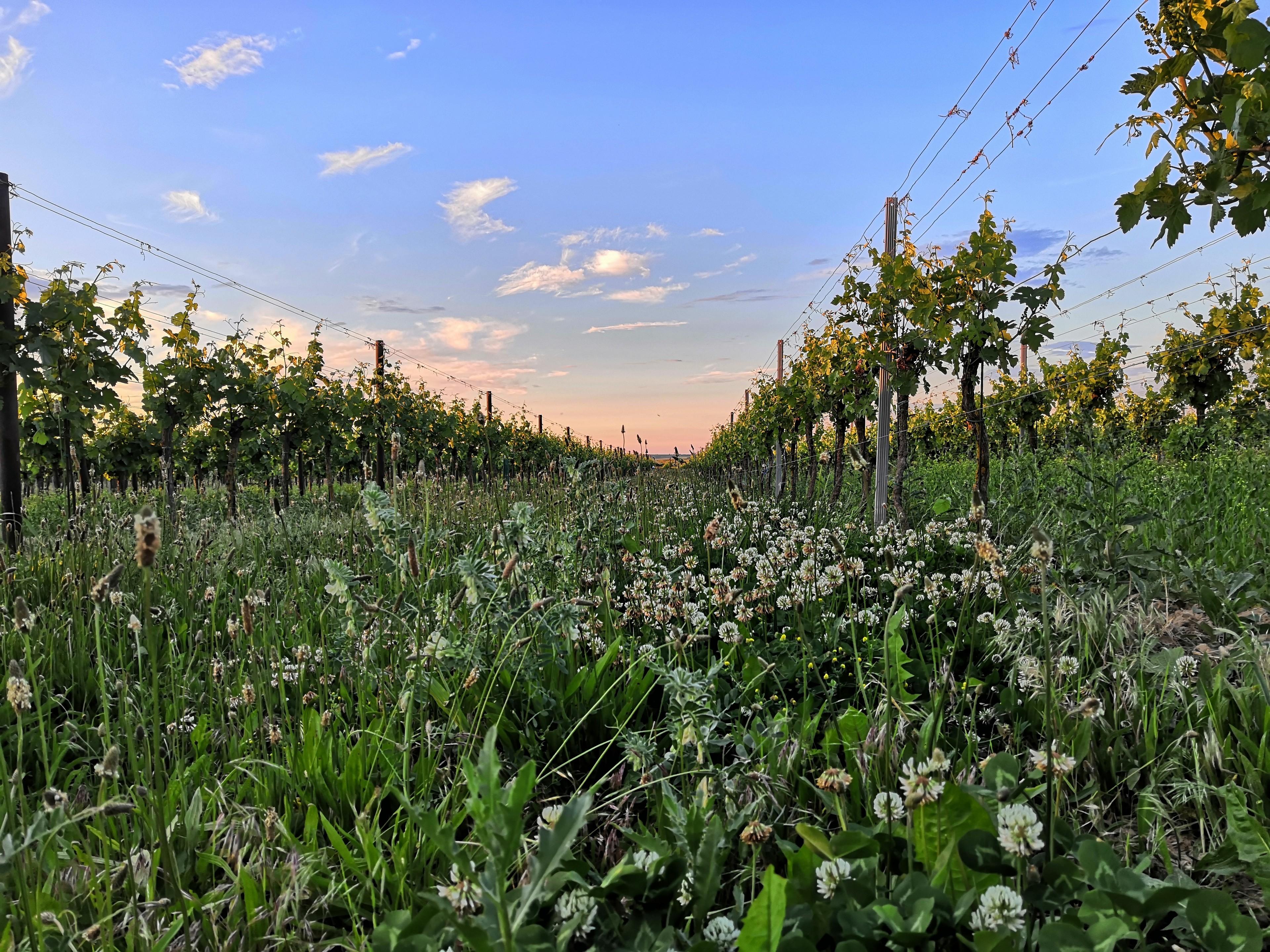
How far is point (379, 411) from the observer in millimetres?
18484

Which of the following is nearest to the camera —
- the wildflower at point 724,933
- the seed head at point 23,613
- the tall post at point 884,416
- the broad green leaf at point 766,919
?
the broad green leaf at point 766,919

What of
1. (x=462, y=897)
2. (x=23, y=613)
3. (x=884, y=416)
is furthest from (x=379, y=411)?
(x=462, y=897)

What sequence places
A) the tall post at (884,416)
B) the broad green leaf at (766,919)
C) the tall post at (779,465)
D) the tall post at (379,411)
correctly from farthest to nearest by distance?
the tall post at (379,411)
the tall post at (779,465)
the tall post at (884,416)
the broad green leaf at (766,919)

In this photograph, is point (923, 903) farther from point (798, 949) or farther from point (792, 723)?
point (792, 723)

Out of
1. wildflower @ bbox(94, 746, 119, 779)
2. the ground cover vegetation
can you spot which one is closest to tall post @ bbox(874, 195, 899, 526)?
the ground cover vegetation

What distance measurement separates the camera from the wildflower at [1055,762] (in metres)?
1.23

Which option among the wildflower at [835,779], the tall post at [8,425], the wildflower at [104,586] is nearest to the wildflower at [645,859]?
the wildflower at [835,779]

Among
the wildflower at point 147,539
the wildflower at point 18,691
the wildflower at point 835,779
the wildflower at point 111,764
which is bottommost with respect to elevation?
the wildflower at point 835,779

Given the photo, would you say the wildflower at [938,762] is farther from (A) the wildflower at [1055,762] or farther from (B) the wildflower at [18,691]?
(B) the wildflower at [18,691]

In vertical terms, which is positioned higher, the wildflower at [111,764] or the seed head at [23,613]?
the seed head at [23,613]

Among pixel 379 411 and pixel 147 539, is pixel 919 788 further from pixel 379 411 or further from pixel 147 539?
pixel 379 411

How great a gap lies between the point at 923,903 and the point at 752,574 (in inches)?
125

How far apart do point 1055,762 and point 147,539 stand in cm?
165

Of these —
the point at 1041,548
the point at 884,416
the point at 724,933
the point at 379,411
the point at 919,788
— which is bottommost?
the point at 724,933
